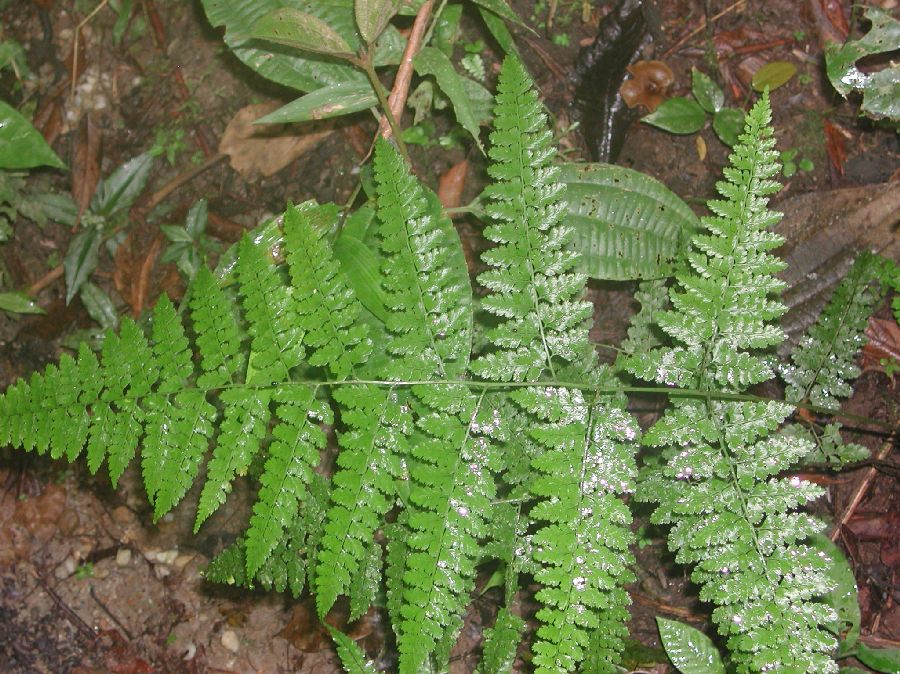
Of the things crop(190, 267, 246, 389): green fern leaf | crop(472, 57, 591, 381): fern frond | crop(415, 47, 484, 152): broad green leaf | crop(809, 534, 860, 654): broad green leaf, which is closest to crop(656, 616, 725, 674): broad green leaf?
crop(809, 534, 860, 654): broad green leaf

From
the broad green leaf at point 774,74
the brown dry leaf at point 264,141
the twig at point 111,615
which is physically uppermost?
the broad green leaf at point 774,74

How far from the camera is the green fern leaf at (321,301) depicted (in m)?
2.30

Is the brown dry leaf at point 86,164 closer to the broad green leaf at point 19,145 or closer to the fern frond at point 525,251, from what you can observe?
the broad green leaf at point 19,145

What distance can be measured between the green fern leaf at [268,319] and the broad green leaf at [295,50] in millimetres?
1207

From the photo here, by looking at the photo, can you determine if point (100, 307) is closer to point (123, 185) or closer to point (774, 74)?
point (123, 185)

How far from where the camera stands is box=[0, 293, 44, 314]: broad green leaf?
3.85 metres

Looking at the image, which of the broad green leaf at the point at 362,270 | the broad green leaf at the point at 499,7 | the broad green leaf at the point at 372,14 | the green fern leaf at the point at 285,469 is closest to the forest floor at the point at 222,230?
the broad green leaf at the point at 499,7

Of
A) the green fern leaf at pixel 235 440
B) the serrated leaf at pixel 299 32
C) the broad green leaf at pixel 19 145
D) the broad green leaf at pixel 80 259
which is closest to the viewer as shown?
the green fern leaf at pixel 235 440

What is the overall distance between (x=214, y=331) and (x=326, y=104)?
1134 mm

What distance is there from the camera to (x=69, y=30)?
13.8 feet

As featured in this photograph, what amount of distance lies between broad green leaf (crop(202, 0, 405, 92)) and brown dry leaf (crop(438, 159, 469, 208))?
549mm

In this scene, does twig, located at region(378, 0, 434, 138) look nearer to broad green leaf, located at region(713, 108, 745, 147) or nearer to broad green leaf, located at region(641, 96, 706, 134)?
broad green leaf, located at region(641, 96, 706, 134)

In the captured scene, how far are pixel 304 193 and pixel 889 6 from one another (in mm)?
2704

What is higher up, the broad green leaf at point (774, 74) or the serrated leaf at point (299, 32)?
the broad green leaf at point (774, 74)
